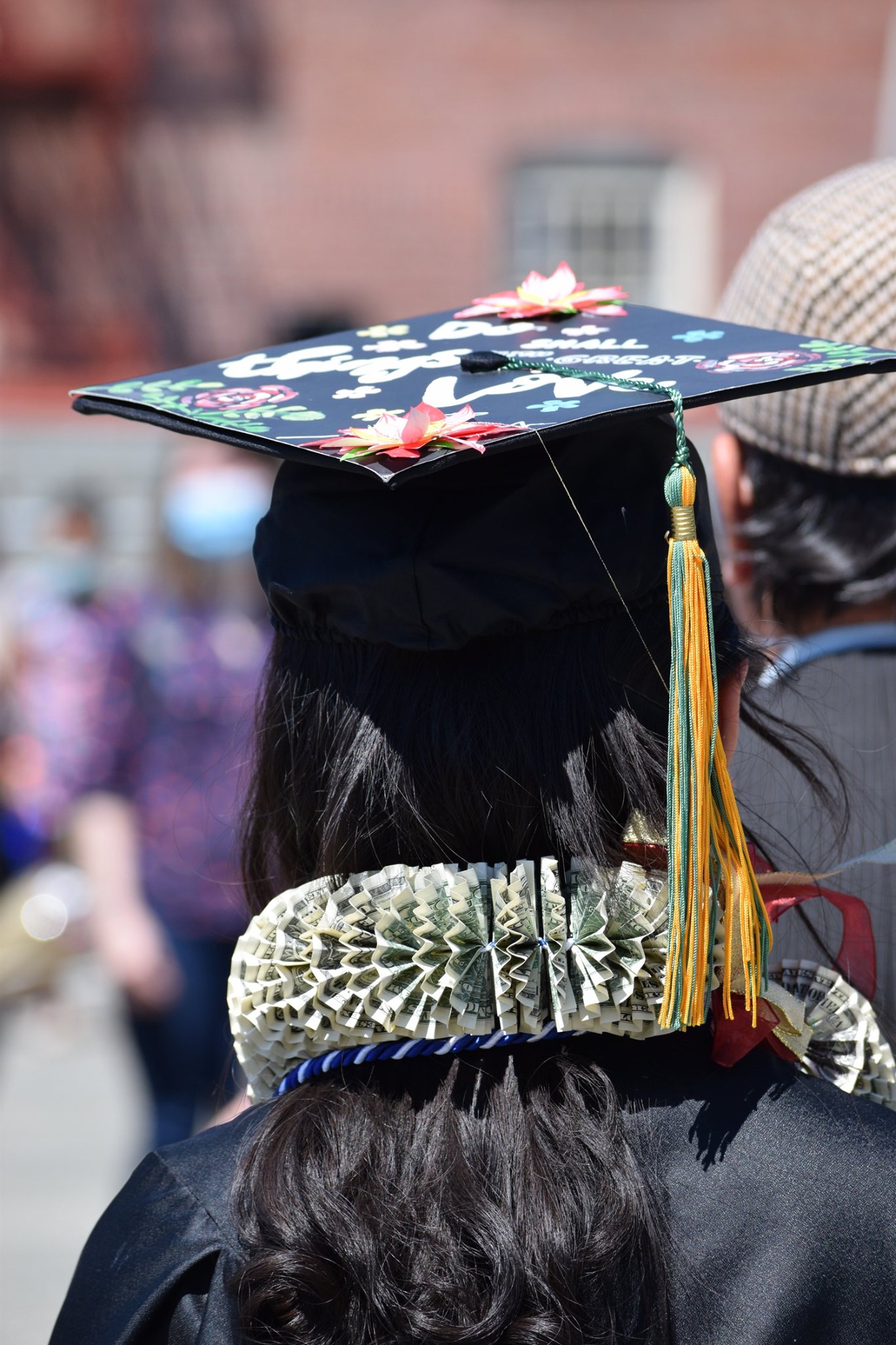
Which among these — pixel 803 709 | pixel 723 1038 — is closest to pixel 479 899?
pixel 723 1038

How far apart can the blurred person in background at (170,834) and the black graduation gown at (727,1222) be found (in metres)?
1.85

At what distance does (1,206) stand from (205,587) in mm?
8218

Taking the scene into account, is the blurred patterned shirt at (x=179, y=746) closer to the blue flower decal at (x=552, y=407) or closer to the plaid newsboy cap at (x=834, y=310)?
the plaid newsboy cap at (x=834, y=310)

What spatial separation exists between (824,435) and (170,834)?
1.94 metres

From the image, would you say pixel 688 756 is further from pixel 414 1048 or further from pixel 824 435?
pixel 824 435

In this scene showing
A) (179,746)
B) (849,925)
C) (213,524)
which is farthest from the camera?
(213,524)

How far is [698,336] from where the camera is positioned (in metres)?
1.19

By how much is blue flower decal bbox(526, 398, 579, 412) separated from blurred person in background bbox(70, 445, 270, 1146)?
2019 mm

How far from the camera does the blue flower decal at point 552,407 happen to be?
1017 millimetres

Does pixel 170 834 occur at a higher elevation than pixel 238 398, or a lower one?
lower

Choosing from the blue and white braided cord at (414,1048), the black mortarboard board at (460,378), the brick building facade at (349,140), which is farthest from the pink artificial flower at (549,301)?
the brick building facade at (349,140)

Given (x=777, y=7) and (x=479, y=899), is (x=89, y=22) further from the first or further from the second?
(x=479, y=899)

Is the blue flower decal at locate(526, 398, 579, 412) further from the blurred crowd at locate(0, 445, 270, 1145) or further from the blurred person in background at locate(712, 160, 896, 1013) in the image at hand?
the blurred crowd at locate(0, 445, 270, 1145)

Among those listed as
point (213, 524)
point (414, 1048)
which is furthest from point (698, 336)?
point (213, 524)
